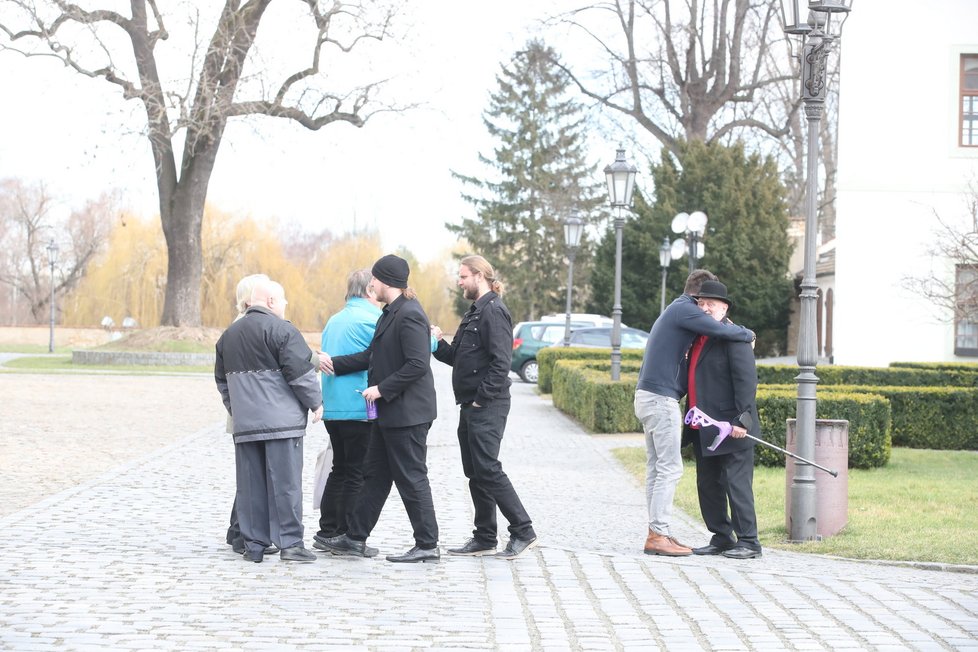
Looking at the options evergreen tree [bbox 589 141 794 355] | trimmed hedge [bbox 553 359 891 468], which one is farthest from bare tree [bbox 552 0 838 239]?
trimmed hedge [bbox 553 359 891 468]

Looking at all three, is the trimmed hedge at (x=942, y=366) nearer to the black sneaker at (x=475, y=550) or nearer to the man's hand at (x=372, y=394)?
the black sneaker at (x=475, y=550)

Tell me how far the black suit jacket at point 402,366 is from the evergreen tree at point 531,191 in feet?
172

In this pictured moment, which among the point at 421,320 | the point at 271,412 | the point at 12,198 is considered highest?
the point at 12,198

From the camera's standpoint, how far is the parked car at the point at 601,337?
30.3 meters

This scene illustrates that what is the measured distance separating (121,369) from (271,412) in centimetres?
2622

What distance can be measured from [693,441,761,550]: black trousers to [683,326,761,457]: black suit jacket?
10 centimetres

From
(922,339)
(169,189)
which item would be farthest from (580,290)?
(922,339)

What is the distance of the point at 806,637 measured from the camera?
5.66m

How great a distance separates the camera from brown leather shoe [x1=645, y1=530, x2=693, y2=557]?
7832 mm

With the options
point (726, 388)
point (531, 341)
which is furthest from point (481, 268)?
point (531, 341)

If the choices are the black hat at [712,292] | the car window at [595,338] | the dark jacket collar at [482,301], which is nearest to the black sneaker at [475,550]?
the dark jacket collar at [482,301]

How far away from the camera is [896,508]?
10188 mm

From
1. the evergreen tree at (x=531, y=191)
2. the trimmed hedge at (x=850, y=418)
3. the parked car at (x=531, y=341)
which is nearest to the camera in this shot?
the trimmed hedge at (x=850, y=418)

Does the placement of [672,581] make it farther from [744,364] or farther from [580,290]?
[580,290]
